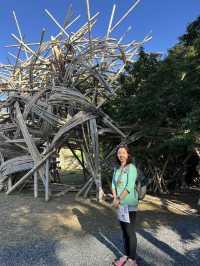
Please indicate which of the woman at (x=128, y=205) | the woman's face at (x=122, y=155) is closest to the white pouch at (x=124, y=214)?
the woman at (x=128, y=205)

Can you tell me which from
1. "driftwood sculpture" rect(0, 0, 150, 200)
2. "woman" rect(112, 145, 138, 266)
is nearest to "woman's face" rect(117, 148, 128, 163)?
"woman" rect(112, 145, 138, 266)

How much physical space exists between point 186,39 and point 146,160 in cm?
380

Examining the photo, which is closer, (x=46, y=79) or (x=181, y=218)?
(x=181, y=218)

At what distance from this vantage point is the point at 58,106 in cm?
1038

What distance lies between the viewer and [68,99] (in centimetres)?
932

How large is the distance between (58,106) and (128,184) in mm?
6646

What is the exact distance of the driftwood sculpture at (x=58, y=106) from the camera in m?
9.26

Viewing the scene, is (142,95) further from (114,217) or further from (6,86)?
(6,86)

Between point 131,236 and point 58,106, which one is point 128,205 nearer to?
point 131,236

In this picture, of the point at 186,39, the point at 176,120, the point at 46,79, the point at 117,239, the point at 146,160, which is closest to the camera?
the point at 117,239

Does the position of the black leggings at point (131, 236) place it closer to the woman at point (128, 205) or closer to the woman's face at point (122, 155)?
the woman at point (128, 205)

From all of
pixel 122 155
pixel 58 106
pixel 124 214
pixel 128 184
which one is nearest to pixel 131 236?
pixel 124 214

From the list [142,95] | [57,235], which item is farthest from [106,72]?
[57,235]

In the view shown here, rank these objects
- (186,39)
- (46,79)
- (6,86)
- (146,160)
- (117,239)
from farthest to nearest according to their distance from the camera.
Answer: (6,86) < (46,79) < (146,160) < (186,39) < (117,239)
